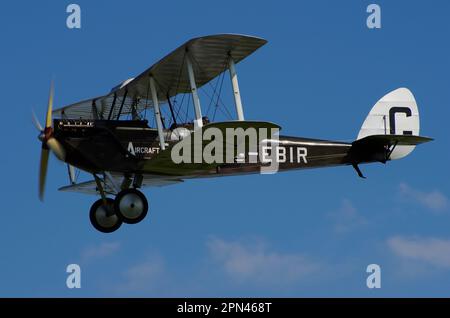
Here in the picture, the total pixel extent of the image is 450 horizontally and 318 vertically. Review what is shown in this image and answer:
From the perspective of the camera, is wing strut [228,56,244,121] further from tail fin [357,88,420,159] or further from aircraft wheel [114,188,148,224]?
tail fin [357,88,420,159]

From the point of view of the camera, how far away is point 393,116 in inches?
857

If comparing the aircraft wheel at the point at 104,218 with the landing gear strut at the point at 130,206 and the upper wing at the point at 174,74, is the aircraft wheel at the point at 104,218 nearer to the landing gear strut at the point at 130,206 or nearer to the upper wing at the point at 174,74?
the landing gear strut at the point at 130,206

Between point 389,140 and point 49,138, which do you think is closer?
point 49,138

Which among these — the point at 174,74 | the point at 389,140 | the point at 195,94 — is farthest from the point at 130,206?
the point at 389,140

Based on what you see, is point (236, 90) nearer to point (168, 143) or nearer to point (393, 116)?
point (168, 143)

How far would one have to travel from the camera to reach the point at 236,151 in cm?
1833

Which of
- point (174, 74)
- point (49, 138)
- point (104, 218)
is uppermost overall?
point (174, 74)

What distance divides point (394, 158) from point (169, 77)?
500 centimetres

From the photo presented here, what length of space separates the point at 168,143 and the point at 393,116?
5.34 meters

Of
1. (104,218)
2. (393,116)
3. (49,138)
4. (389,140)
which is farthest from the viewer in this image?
(393,116)

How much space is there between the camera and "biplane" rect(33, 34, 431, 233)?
18578 mm
